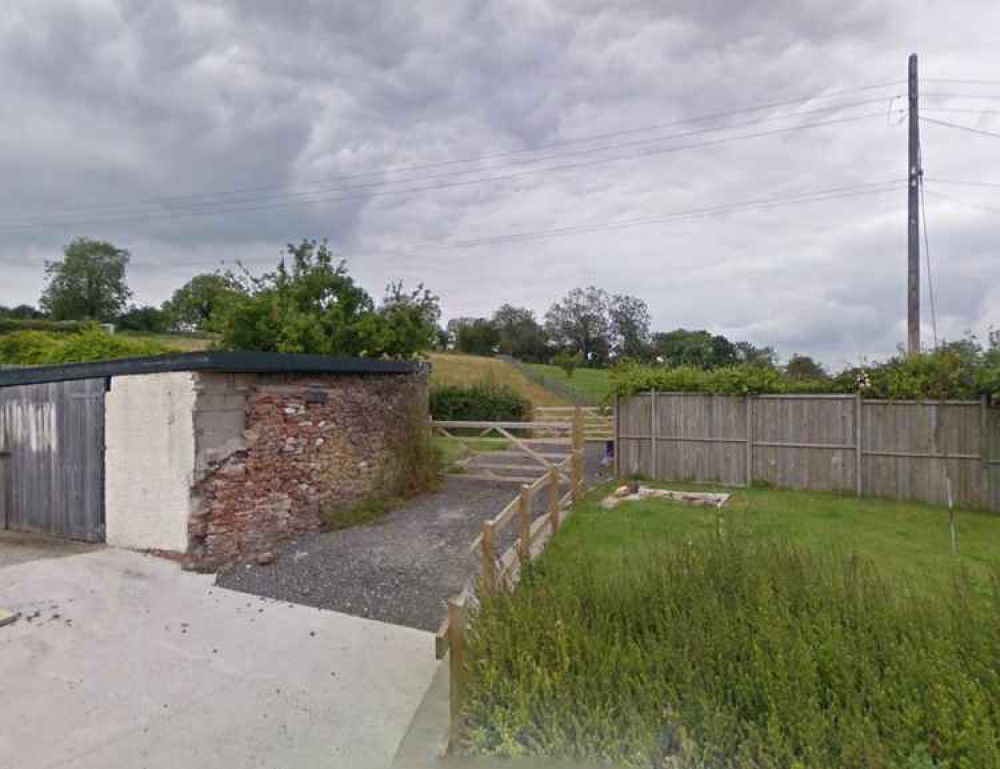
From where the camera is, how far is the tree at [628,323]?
72062mm

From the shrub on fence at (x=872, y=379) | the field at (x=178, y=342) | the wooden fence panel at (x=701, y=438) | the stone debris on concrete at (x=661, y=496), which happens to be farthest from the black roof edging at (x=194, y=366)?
the field at (x=178, y=342)

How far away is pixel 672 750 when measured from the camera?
2365mm

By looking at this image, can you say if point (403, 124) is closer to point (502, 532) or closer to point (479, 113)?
point (479, 113)

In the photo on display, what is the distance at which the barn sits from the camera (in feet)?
19.6

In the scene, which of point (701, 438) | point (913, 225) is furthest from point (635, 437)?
point (913, 225)

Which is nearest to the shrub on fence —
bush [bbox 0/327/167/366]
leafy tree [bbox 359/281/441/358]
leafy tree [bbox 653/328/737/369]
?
leafy tree [bbox 359/281/441/358]

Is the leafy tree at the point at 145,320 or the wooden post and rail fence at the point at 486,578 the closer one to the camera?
the wooden post and rail fence at the point at 486,578

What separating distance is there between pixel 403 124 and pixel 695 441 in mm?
8622

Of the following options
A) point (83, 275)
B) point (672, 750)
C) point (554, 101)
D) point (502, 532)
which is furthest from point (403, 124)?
point (83, 275)

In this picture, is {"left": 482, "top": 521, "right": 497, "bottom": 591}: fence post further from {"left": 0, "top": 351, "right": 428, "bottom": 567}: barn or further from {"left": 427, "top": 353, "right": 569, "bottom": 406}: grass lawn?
{"left": 427, "top": 353, "right": 569, "bottom": 406}: grass lawn

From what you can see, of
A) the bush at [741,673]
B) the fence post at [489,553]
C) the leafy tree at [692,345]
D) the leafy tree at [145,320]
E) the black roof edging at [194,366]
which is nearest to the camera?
the bush at [741,673]

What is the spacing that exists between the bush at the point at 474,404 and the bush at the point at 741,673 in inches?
831

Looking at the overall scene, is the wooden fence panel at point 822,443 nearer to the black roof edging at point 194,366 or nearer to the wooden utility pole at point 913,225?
the wooden utility pole at point 913,225

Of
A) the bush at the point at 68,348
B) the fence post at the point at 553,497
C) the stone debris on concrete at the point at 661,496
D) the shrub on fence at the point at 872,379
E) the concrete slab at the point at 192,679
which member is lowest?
the stone debris on concrete at the point at 661,496
